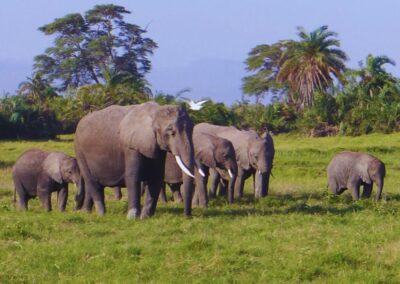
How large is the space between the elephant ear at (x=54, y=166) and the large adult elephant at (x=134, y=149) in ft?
2.46

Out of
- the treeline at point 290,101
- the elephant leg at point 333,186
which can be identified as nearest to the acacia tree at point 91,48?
the treeline at point 290,101

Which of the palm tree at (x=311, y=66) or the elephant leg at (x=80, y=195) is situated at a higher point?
the palm tree at (x=311, y=66)

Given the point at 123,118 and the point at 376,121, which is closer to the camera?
the point at 123,118

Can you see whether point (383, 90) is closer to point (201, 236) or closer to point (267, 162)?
point (267, 162)

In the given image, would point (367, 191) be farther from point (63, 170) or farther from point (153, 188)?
point (63, 170)

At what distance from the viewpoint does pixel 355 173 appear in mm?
19969

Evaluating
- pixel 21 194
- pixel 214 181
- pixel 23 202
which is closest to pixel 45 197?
pixel 23 202

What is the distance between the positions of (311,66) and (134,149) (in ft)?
132

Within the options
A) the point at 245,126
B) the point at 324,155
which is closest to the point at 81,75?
the point at 245,126

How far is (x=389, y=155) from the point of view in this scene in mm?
32969

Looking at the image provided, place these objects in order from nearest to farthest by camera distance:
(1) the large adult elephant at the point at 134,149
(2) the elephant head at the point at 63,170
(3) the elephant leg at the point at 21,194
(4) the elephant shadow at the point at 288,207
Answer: (1) the large adult elephant at the point at 134,149 → (4) the elephant shadow at the point at 288,207 → (2) the elephant head at the point at 63,170 → (3) the elephant leg at the point at 21,194

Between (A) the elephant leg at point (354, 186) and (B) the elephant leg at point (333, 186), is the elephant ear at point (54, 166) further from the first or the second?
(B) the elephant leg at point (333, 186)

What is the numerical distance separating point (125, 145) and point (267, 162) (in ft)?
16.2

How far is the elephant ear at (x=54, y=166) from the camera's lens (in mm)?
16859
